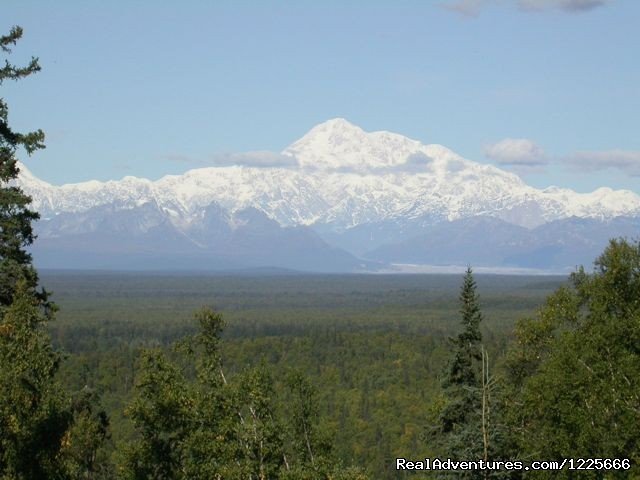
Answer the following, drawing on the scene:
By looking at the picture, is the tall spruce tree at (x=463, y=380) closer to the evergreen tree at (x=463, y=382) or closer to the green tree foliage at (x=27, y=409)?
the evergreen tree at (x=463, y=382)

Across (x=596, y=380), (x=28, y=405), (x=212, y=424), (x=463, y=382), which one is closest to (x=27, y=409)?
(x=28, y=405)

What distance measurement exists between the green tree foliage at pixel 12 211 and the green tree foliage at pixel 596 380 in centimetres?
1154

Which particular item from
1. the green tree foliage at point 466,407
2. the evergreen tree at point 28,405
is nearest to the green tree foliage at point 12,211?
the evergreen tree at point 28,405

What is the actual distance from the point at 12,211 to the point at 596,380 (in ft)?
43.7

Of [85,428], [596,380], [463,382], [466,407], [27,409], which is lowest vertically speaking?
[85,428]

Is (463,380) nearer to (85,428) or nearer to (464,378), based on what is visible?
(464,378)

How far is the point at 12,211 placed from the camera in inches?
824

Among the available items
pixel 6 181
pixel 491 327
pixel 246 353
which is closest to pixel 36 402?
pixel 6 181

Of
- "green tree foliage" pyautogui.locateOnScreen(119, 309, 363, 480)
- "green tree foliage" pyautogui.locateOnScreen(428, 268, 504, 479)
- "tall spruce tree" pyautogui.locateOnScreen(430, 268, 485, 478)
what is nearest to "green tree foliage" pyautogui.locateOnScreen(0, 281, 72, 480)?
"green tree foliage" pyautogui.locateOnScreen(119, 309, 363, 480)

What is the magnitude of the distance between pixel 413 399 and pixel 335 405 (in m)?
8.13

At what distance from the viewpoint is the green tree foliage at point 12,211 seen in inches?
797

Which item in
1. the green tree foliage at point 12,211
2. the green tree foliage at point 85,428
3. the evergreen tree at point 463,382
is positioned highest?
the green tree foliage at point 12,211

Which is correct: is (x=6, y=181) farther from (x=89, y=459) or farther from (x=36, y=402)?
(x=89, y=459)

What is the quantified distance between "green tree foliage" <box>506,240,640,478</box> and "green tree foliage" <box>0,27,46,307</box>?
1154cm
